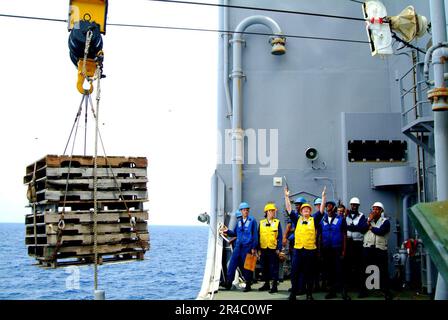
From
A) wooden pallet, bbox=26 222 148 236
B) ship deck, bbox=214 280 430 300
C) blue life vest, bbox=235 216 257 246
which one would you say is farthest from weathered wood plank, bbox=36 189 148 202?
blue life vest, bbox=235 216 257 246

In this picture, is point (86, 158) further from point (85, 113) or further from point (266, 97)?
point (266, 97)

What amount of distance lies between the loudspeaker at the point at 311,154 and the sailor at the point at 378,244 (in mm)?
2427

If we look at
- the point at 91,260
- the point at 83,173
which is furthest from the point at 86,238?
the point at 83,173

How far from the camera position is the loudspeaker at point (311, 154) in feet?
36.8

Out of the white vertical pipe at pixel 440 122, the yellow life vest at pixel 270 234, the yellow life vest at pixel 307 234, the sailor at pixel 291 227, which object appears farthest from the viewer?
the yellow life vest at pixel 270 234

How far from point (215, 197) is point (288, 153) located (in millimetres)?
1859

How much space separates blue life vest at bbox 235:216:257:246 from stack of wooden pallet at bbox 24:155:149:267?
9.96 feet

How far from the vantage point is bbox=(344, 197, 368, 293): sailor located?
9094mm

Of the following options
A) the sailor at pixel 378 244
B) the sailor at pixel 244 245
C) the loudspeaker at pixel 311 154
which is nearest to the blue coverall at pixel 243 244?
the sailor at pixel 244 245

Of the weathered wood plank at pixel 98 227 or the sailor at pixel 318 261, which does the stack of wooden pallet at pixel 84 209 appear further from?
the sailor at pixel 318 261

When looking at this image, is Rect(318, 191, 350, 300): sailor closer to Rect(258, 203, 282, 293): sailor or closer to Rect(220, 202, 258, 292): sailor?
Rect(258, 203, 282, 293): sailor

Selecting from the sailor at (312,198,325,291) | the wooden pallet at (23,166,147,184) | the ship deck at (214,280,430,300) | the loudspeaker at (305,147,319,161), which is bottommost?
the ship deck at (214,280,430,300)

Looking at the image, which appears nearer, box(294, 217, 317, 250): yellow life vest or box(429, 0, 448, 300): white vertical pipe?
box(429, 0, 448, 300): white vertical pipe
